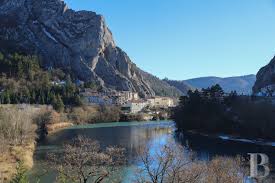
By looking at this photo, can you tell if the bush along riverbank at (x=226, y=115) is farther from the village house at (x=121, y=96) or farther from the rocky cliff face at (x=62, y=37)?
the rocky cliff face at (x=62, y=37)

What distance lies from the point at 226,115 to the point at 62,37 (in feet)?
326

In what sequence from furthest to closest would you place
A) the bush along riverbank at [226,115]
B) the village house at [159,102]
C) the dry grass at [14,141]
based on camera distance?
the village house at [159,102] → the bush along riverbank at [226,115] → the dry grass at [14,141]

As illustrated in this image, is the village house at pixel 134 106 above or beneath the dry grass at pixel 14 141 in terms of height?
above

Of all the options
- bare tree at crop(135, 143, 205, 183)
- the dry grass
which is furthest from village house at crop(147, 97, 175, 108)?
bare tree at crop(135, 143, 205, 183)

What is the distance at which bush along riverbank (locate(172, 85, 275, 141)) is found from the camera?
62.2 meters

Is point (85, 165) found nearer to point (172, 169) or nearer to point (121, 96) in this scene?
point (172, 169)

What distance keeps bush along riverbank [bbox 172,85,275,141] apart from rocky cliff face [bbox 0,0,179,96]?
78698mm

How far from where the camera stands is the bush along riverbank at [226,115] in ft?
204

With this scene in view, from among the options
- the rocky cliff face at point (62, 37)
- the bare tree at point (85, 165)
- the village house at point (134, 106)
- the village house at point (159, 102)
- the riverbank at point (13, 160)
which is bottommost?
the riverbank at point (13, 160)

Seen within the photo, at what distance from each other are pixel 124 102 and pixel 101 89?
40.9ft

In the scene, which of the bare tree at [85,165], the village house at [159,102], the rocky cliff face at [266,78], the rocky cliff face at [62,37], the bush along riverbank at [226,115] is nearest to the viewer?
the bare tree at [85,165]

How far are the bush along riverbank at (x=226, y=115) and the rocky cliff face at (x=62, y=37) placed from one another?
78.7 meters

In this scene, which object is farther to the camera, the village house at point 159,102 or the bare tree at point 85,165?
the village house at point 159,102

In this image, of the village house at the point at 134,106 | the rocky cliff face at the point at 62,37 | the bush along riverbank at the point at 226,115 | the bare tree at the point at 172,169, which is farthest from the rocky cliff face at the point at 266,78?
the bare tree at the point at 172,169
